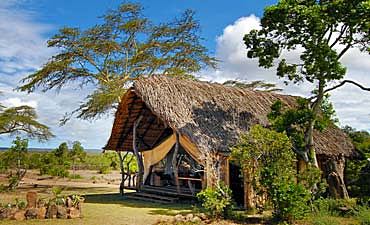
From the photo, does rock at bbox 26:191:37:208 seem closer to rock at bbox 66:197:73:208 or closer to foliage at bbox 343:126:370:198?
rock at bbox 66:197:73:208

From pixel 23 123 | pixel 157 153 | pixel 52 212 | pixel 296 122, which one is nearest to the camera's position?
pixel 52 212

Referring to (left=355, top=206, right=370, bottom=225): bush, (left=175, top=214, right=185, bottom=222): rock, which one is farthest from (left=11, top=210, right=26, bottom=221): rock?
(left=355, top=206, right=370, bottom=225): bush

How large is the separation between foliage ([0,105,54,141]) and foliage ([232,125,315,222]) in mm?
18238

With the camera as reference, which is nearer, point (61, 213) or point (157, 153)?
point (61, 213)

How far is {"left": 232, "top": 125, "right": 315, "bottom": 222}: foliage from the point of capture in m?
9.79

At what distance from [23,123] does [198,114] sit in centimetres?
1545

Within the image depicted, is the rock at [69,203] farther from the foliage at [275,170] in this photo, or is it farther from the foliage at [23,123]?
the foliage at [23,123]

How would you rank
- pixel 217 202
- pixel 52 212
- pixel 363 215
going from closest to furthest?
pixel 363 215 < pixel 52 212 < pixel 217 202

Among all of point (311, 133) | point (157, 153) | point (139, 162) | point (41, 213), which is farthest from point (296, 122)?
point (41, 213)

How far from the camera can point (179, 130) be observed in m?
12.8

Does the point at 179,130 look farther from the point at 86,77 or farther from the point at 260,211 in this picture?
the point at 86,77

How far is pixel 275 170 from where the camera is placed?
A: 10109 millimetres

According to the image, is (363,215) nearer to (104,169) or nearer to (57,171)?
(57,171)

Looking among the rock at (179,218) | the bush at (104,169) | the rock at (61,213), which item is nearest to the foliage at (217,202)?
the rock at (179,218)
